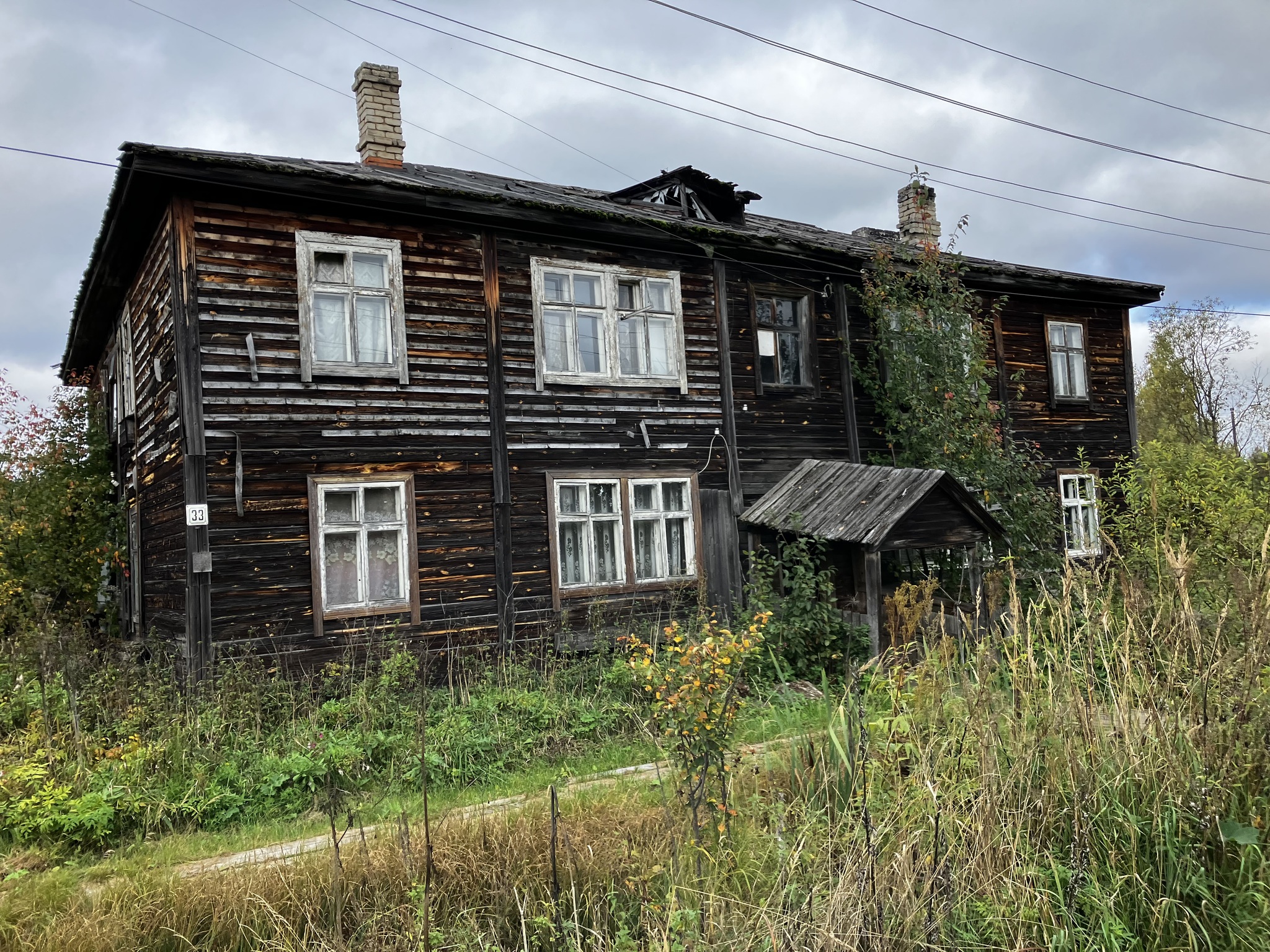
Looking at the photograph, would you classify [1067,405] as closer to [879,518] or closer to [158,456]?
[879,518]

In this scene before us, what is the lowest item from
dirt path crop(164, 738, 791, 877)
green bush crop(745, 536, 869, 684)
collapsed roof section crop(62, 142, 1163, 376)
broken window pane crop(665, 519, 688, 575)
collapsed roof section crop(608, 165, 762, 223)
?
dirt path crop(164, 738, 791, 877)

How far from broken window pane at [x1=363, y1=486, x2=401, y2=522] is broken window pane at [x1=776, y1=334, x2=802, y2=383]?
6.03 m

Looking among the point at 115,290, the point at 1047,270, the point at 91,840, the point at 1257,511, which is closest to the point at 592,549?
the point at 91,840

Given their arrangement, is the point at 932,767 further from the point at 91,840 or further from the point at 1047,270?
the point at 1047,270

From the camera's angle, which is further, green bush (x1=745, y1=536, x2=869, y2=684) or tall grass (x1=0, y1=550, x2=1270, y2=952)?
green bush (x1=745, y1=536, x2=869, y2=684)

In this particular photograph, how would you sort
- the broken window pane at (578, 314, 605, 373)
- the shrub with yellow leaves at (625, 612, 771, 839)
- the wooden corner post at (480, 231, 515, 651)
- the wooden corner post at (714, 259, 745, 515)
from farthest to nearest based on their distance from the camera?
1. the wooden corner post at (714, 259, 745, 515)
2. the broken window pane at (578, 314, 605, 373)
3. the wooden corner post at (480, 231, 515, 651)
4. the shrub with yellow leaves at (625, 612, 771, 839)

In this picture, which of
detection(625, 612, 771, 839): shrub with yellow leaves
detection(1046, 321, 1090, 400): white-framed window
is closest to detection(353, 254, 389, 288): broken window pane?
detection(625, 612, 771, 839): shrub with yellow leaves

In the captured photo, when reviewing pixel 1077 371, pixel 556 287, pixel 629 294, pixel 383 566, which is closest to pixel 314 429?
pixel 383 566

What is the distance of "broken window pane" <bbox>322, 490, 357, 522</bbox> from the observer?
917cm

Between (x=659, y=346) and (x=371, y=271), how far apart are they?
3822 millimetres

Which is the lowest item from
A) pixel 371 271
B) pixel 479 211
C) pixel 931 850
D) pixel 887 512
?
pixel 931 850

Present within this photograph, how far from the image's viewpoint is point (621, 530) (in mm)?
10938

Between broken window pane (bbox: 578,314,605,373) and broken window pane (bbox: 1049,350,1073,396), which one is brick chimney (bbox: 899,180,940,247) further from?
broken window pane (bbox: 578,314,605,373)

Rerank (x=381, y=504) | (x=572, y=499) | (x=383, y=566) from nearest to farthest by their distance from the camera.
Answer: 1. (x=383, y=566)
2. (x=381, y=504)
3. (x=572, y=499)
